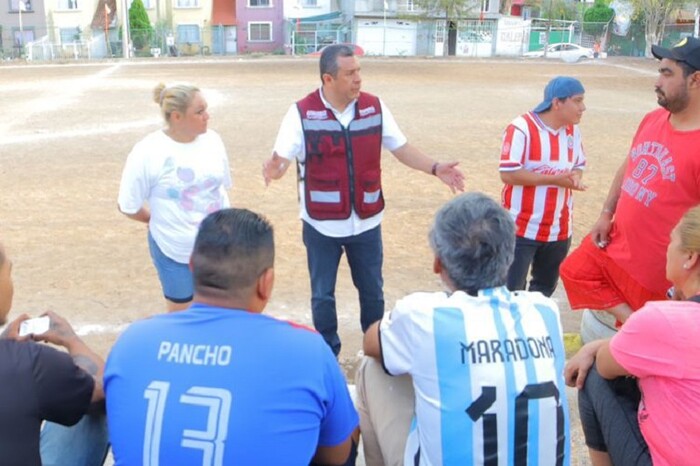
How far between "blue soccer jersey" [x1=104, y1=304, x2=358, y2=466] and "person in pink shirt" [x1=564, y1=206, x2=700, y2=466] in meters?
1.07

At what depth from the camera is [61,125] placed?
52.9 feet

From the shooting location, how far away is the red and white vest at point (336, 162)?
4.82m

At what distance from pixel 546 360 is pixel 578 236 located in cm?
609

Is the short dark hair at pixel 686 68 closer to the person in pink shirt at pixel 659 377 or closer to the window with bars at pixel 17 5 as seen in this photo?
the person in pink shirt at pixel 659 377

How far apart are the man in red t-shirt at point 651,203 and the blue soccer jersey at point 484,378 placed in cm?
154

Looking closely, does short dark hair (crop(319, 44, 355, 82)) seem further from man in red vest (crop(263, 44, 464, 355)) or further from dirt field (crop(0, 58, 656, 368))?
dirt field (crop(0, 58, 656, 368))

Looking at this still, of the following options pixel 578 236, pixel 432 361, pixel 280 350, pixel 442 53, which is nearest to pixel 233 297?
pixel 280 350

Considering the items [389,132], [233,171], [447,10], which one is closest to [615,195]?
[389,132]

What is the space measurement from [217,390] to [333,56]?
10.2 ft

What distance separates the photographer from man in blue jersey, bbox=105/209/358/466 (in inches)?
84.4

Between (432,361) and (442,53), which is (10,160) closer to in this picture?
(432,361)

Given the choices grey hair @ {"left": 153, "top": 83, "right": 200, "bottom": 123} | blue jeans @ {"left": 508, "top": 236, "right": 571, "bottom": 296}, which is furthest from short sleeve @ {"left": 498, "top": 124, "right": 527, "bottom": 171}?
grey hair @ {"left": 153, "top": 83, "right": 200, "bottom": 123}

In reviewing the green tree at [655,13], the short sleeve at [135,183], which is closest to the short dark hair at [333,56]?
the short sleeve at [135,183]

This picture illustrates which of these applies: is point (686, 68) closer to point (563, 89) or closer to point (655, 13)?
point (563, 89)
